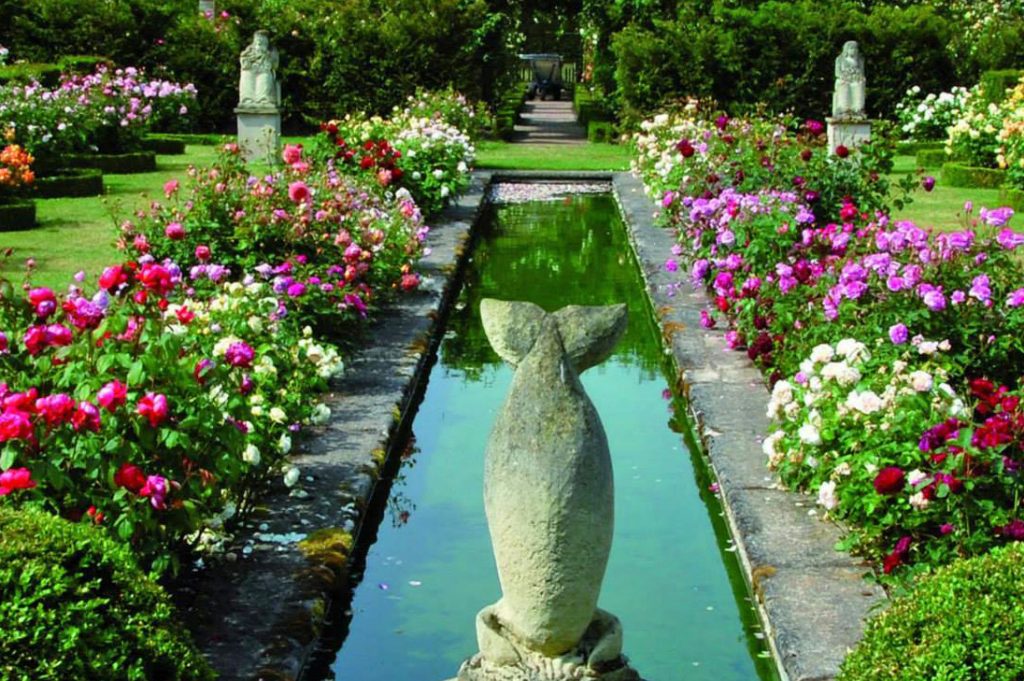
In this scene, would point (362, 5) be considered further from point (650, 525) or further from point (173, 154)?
point (650, 525)

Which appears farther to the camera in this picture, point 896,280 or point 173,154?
point 173,154

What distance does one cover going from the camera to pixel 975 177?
16.8 metres

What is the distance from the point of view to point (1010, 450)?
16.1 ft

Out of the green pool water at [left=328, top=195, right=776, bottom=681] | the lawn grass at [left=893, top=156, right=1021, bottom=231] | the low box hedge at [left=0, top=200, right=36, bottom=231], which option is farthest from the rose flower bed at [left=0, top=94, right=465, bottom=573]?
the lawn grass at [left=893, top=156, right=1021, bottom=231]

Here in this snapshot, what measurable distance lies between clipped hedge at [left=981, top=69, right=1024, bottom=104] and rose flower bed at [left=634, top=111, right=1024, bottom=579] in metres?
9.11

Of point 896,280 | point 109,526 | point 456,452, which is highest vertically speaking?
point 896,280

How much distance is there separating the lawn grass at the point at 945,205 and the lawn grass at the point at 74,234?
6727 millimetres

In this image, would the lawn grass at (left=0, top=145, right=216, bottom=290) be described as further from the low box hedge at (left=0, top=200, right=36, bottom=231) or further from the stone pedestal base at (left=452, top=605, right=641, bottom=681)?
the stone pedestal base at (left=452, top=605, right=641, bottom=681)

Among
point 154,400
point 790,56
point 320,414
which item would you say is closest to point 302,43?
point 790,56

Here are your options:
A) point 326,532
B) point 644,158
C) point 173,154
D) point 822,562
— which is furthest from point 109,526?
point 173,154

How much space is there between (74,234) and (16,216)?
A: 2.38 ft

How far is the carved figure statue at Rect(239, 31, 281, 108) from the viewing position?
691 inches

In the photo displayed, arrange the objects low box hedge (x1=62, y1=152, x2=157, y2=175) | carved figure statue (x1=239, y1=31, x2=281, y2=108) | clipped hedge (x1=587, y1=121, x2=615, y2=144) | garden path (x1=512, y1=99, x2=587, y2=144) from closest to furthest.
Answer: low box hedge (x1=62, y1=152, x2=157, y2=175)
carved figure statue (x1=239, y1=31, x2=281, y2=108)
clipped hedge (x1=587, y1=121, x2=615, y2=144)
garden path (x1=512, y1=99, x2=587, y2=144)

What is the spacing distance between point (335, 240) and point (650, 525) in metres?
3.24
